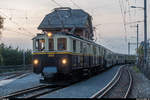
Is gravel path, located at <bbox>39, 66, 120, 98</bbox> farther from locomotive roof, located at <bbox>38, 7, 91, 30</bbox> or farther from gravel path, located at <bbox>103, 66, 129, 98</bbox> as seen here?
locomotive roof, located at <bbox>38, 7, 91, 30</bbox>

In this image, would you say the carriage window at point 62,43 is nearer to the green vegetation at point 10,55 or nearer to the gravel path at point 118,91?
the gravel path at point 118,91

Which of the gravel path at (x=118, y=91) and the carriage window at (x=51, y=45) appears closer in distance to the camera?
the gravel path at (x=118, y=91)

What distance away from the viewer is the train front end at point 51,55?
50.2ft

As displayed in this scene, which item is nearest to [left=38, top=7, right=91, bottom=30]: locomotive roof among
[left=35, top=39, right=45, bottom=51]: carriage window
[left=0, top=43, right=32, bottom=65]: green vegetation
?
[left=0, top=43, right=32, bottom=65]: green vegetation

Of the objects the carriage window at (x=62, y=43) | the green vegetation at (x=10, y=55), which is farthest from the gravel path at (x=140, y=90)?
the green vegetation at (x=10, y=55)

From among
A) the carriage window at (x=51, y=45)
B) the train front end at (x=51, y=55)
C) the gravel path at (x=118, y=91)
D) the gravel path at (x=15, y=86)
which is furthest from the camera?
the carriage window at (x=51, y=45)

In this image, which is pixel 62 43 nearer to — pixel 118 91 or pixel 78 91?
pixel 78 91

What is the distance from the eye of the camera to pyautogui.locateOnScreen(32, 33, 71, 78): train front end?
50.2ft

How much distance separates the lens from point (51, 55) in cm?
1569

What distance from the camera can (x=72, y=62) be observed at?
15828 mm

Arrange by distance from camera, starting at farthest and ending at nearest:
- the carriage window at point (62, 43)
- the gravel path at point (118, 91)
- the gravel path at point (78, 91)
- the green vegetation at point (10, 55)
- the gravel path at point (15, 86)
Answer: the green vegetation at point (10, 55), the carriage window at point (62, 43), the gravel path at point (15, 86), the gravel path at point (118, 91), the gravel path at point (78, 91)

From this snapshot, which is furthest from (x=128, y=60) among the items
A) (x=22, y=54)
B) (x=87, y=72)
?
(x=87, y=72)

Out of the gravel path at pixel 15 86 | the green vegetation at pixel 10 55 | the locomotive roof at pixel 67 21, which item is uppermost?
the locomotive roof at pixel 67 21

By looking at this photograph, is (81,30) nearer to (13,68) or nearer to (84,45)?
(13,68)
